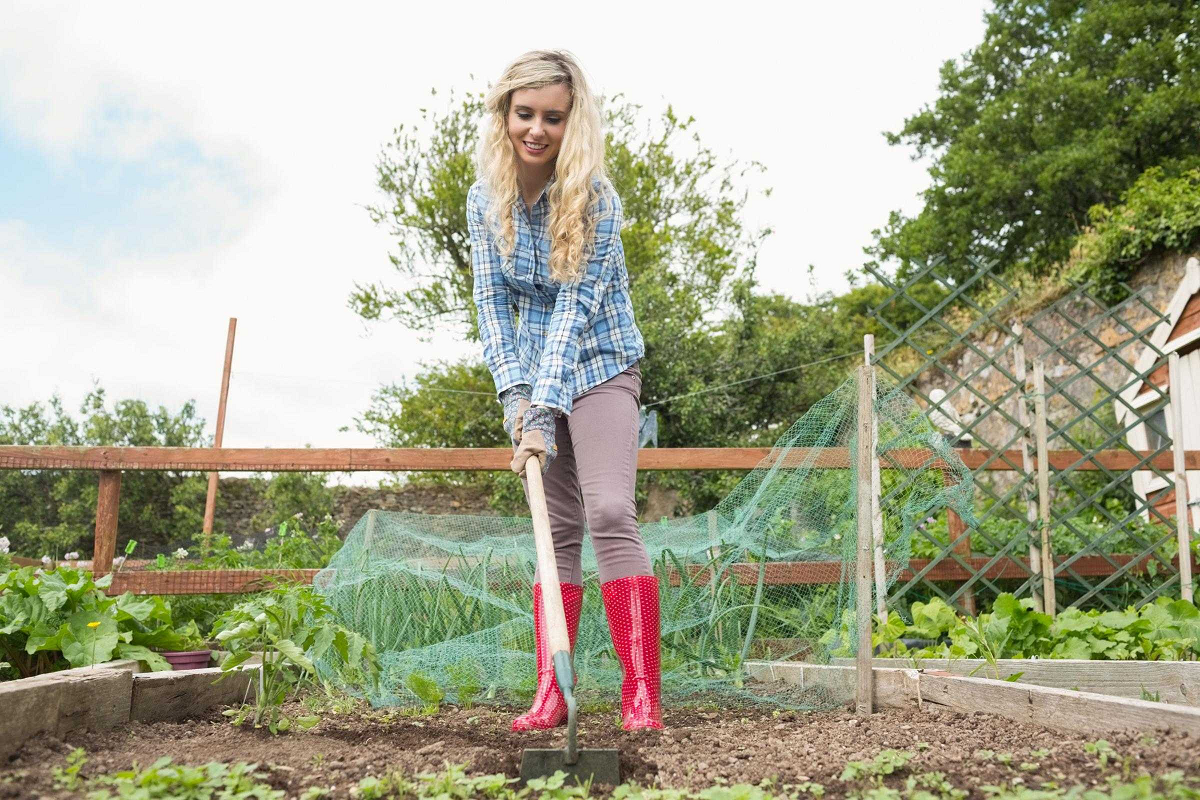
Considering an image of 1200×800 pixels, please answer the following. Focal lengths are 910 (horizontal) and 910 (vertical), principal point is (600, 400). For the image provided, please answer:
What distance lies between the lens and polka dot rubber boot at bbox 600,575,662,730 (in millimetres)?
1995

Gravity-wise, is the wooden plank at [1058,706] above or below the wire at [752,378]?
below

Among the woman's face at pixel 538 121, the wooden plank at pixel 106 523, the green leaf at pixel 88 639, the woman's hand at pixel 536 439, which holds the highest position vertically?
the woman's face at pixel 538 121

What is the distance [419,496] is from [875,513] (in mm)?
9606

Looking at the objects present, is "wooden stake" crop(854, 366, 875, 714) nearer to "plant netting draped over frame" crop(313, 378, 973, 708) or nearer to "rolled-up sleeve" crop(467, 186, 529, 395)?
"plant netting draped over frame" crop(313, 378, 973, 708)

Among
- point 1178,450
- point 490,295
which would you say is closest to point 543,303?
point 490,295

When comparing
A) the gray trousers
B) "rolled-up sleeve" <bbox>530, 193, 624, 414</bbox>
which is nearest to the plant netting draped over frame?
the gray trousers

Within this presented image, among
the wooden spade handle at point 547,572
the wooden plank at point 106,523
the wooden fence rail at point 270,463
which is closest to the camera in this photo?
the wooden spade handle at point 547,572

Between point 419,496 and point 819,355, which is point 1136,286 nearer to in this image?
point 819,355

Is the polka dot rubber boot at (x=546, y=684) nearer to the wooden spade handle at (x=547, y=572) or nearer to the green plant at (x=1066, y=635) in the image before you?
the wooden spade handle at (x=547, y=572)

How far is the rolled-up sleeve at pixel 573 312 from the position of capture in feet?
6.76

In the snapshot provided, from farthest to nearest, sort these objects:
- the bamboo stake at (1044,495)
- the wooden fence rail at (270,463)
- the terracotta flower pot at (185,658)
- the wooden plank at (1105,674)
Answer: the bamboo stake at (1044,495), the wooden fence rail at (270,463), the terracotta flower pot at (185,658), the wooden plank at (1105,674)

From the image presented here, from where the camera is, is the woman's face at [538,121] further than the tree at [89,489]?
No

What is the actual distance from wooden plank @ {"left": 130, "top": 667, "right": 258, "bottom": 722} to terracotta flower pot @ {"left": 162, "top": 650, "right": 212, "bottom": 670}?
0.17m

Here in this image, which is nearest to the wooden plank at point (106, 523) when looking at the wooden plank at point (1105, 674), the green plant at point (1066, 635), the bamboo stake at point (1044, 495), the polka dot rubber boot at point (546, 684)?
the polka dot rubber boot at point (546, 684)
